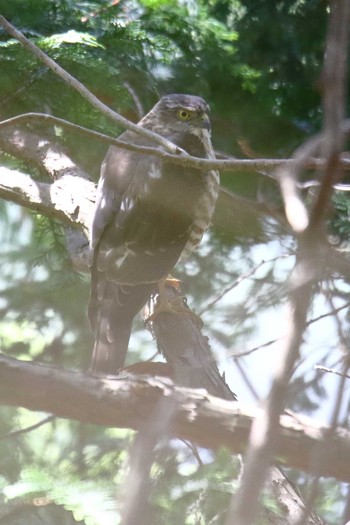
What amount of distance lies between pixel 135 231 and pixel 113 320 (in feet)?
1.23

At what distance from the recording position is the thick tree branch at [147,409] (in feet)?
6.86

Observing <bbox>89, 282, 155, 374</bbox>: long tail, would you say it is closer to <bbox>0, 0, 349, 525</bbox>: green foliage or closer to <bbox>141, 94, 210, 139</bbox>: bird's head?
<bbox>0, 0, 349, 525</bbox>: green foliage

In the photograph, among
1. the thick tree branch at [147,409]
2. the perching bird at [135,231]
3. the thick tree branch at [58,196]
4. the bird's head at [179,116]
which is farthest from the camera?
the bird's head at [179,116]

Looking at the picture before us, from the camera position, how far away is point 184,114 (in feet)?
13.1

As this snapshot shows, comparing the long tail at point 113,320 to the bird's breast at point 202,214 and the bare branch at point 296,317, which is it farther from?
the bare branch at point 296,317

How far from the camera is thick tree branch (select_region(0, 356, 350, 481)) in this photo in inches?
82.3

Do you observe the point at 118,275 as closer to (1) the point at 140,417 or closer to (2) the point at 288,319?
(1) the point at 140,417

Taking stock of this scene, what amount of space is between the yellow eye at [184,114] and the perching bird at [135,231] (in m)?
0.45

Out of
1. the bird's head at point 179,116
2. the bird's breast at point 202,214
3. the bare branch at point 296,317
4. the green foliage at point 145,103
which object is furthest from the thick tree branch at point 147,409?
the bird's head at point 179,116

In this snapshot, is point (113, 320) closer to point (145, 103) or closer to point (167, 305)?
point (167, 305)

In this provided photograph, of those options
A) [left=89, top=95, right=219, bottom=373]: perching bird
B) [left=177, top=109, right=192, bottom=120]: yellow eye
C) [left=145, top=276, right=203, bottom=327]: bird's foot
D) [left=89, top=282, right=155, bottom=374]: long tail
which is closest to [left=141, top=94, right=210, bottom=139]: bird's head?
[left=177, top=109, right=192, bottom=120]: yellow eye

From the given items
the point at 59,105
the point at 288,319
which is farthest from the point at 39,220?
the point at 288,319

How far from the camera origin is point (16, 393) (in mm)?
2094

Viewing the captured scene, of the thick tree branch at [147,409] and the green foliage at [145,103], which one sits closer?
the thick tree branch at [147,409]
